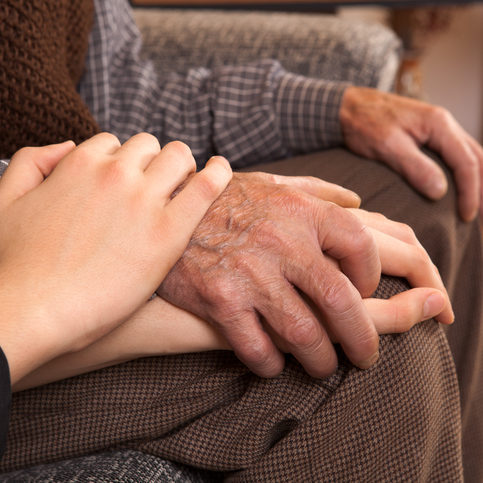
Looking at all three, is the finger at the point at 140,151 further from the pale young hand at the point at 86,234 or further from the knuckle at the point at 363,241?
the knuckle at the point at 363,241

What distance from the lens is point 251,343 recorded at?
0.47m

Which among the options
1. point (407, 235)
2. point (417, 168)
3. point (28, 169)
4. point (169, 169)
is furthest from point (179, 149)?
point (417, 168)

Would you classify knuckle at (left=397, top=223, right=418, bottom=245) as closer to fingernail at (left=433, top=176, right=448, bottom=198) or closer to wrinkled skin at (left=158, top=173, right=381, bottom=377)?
wrinkled skin at (left=158, top=173, right=381, bottom=377)

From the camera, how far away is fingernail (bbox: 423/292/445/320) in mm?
506

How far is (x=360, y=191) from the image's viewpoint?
0.71 m

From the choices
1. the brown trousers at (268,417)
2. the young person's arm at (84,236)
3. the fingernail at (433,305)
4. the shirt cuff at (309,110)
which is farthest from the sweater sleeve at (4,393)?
the shirt cuff at (309,110)

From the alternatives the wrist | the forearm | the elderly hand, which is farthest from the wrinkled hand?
the wrist

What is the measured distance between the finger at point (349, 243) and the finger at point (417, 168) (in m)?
0.31

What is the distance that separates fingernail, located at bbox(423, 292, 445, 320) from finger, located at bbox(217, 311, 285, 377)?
0.13 meters

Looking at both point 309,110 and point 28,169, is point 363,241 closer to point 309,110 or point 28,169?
point 28,169

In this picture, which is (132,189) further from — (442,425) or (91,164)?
(442,425)

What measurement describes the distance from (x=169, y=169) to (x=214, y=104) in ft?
1.61

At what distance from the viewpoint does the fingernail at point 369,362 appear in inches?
18.4

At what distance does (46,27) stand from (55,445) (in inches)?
18.8
